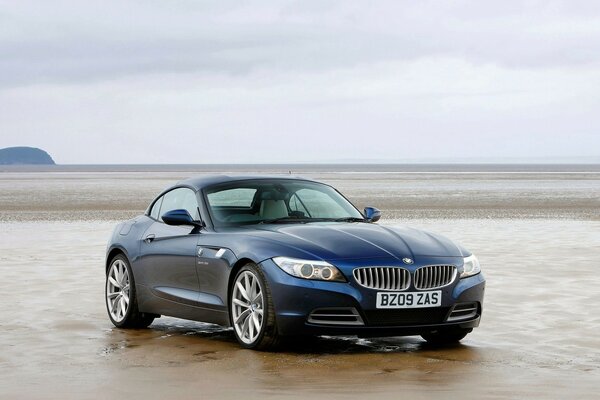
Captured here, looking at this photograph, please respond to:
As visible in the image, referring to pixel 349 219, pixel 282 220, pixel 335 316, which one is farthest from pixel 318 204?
pixel 335 316

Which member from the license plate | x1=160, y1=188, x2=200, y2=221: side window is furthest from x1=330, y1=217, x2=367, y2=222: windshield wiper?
Answer: the license plate

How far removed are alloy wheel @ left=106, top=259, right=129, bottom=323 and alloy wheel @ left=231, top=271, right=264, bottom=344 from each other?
1.94 meters

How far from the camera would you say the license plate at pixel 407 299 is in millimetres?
9578

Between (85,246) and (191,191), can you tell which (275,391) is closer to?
(191,191)

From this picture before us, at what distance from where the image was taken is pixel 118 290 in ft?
39.5

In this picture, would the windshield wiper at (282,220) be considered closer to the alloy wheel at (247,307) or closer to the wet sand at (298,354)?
the alloy wheel at (247,307)

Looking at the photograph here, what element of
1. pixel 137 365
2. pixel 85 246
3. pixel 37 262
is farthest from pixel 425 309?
pixel 85 246

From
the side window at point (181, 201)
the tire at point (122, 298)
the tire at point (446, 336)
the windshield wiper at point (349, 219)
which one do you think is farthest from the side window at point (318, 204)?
the tire at point (122, 298)

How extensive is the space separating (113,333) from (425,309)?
3121 mm

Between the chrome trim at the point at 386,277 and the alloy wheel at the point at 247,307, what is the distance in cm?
84

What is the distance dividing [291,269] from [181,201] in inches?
89.2

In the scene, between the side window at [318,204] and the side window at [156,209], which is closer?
the side window at [318,204]

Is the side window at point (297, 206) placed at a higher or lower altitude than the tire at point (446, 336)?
higher

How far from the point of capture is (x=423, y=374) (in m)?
8.83
